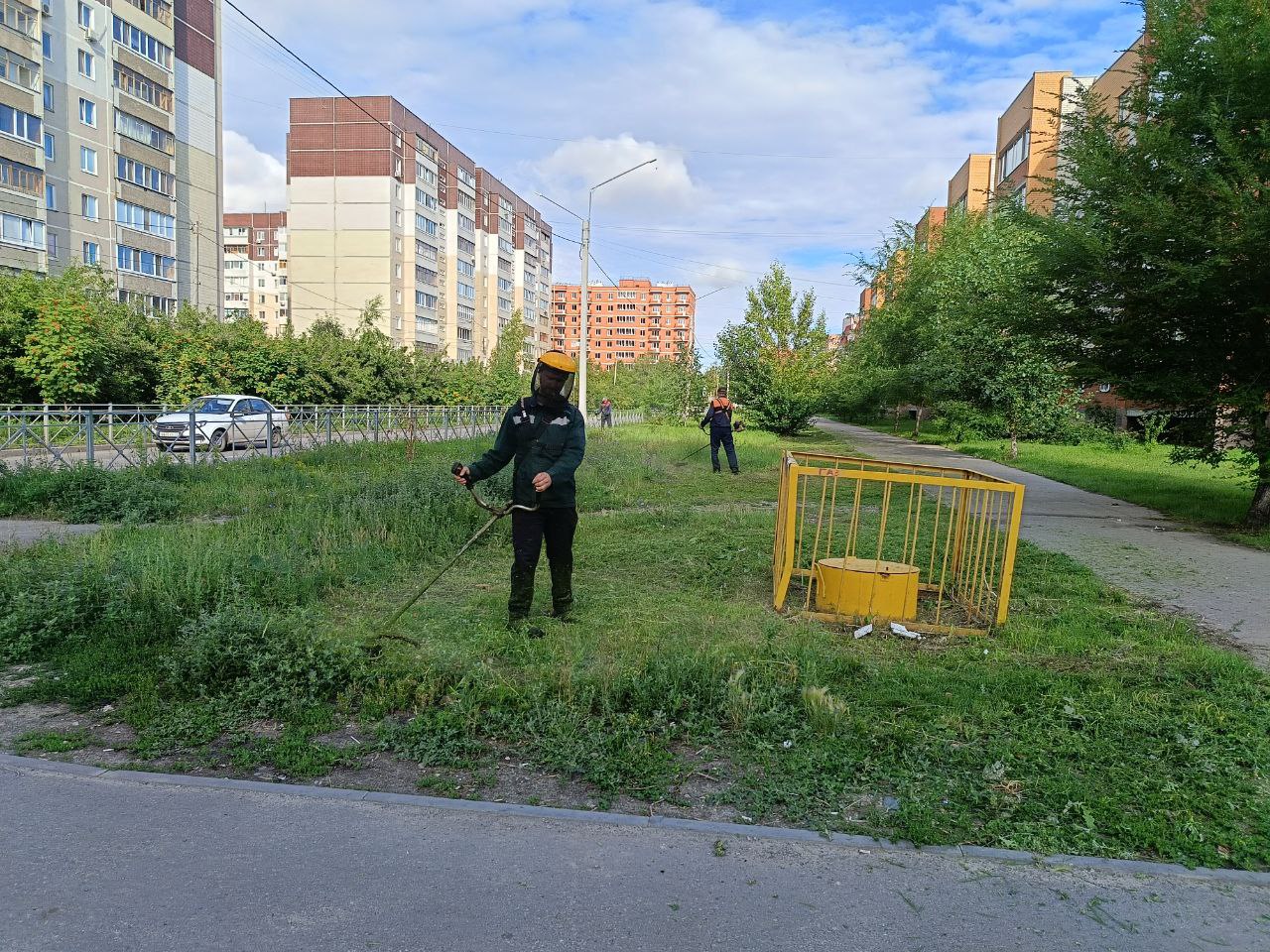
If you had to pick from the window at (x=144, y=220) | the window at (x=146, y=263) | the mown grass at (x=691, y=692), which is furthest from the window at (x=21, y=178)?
the mown grass at (x=691, y=692)

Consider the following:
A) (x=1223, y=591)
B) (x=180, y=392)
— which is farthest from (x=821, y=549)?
(x=180, y=392)

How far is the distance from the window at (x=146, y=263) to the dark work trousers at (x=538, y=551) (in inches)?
1907

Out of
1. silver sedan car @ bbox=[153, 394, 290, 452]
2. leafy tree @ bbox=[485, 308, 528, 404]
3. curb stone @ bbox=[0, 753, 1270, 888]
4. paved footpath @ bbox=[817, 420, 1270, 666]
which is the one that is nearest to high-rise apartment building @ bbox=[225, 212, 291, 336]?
leafy tree @ bbox=[485, 308, 528, 404]

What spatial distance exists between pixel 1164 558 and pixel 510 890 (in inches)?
334

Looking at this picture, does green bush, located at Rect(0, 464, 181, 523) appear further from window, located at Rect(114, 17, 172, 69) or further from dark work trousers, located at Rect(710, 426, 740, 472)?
window, located at Rect(114, 17, 172, 69)

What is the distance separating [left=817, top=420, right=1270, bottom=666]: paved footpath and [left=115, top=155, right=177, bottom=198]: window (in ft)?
158

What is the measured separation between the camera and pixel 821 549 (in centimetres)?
930

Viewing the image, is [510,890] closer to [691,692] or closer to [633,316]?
[691,692]

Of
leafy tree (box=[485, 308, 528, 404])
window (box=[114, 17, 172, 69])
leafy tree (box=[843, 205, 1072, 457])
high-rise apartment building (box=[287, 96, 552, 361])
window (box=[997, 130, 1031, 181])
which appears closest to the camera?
leafy tree (box=[843, 205, 1072, 457])

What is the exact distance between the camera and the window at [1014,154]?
1818 inches

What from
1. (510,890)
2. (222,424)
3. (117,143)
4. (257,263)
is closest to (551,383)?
(510,890)

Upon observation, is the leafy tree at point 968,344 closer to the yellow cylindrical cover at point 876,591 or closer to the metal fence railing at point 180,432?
the yellow cylindrical cover at point 876,591

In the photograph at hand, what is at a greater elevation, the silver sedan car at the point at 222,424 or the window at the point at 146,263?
the window at the point at 146,263

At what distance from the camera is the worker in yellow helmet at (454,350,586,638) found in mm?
5891
